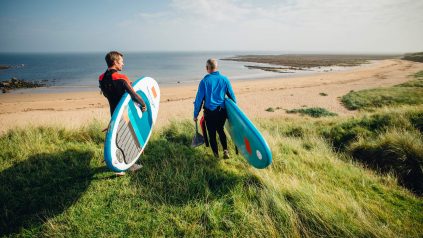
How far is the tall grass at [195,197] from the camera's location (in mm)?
2484

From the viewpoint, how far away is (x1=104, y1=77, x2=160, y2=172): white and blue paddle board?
10.3 feet

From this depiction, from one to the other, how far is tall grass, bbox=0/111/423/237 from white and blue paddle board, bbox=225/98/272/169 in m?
0.30

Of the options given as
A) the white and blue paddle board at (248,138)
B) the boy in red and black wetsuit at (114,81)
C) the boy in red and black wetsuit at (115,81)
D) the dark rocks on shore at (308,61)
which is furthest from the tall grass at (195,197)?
the dark rocks on shore at (308,61)

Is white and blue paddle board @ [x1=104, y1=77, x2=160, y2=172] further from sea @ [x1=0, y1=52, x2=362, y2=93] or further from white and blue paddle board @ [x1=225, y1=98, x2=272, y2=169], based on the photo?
sea @ [x1=0, y1=52, x2=362, y2=93]

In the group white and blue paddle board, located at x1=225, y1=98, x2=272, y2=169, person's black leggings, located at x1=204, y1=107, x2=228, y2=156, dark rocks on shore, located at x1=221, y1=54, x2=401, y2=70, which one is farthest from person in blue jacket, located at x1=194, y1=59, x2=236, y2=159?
dark rocks on shore, located at x1=221, y1=54, x2=401, y2=70

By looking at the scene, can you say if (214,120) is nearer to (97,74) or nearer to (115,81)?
(115,81)

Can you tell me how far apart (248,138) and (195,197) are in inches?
45.0

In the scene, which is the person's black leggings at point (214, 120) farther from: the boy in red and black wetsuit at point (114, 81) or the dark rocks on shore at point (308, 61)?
the dark rocks on shore at point (308, 61)

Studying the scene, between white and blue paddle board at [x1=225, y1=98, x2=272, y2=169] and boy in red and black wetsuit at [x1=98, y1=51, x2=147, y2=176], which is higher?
boy in red and black wetsuit at [x1=98, y1=51, x2=147, y2=176]

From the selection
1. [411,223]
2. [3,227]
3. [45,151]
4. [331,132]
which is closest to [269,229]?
[411,223]

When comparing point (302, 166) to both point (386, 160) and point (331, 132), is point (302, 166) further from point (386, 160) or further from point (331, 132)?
point (331, 132)

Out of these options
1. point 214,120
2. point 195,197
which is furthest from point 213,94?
point 195,197

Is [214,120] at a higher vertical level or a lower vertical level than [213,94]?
lower

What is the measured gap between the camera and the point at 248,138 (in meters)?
3.34
